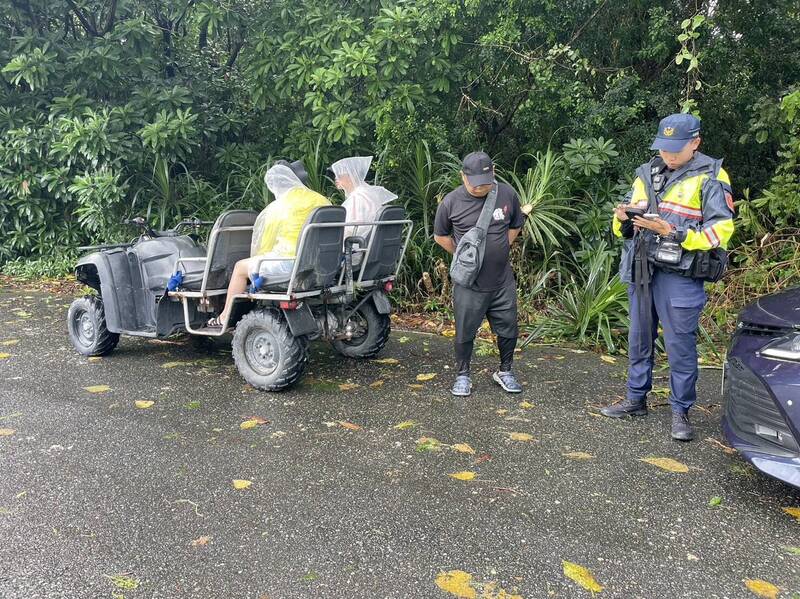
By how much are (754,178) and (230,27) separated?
6.45 m

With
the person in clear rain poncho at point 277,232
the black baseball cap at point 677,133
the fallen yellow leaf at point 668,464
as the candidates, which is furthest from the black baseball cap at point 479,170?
the fallen yellow leaf at point 668,464

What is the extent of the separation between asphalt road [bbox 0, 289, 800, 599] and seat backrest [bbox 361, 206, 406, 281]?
0.86 m

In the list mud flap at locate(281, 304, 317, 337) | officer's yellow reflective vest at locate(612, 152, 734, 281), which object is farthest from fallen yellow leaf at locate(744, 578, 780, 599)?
mud flap at locate(281, 304, 317, 337)

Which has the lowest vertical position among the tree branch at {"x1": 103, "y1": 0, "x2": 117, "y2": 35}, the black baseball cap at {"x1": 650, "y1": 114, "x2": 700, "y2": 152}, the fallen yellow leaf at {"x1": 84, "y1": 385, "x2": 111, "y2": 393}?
the fallen yellow leaf at {"x1": 84, "y1": 385, "x2": 111, "y2": 393}

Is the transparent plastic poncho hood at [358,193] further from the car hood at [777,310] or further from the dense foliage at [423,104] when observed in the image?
the car hood at [777,310]

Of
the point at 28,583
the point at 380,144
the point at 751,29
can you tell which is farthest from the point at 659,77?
the point at 28,583

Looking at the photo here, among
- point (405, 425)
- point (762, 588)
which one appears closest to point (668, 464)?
point (762, 588)

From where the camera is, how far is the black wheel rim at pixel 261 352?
207 inches

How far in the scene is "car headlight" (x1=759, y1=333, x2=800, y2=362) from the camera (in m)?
3.26

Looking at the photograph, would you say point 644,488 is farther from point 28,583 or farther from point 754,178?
point 754,178

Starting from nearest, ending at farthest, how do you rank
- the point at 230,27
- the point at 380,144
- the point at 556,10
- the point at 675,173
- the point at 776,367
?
the point at 776,367 → the point at 675,173 → the point at 556,10 → the point at 380,144 → the point at 230,27

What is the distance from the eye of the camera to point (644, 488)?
3664mm

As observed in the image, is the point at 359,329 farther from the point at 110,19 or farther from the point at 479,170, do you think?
the point at 110,19

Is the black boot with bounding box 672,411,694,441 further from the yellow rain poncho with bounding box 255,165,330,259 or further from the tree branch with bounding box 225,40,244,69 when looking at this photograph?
the tree branch with bounding box 225,40,244,69
